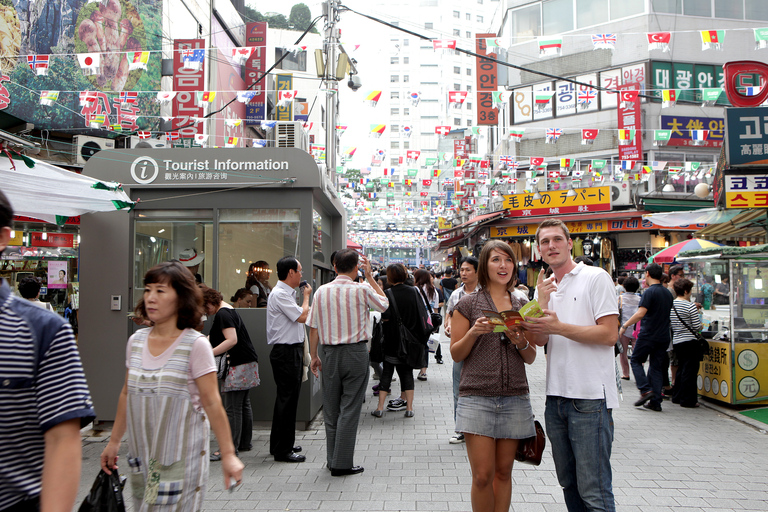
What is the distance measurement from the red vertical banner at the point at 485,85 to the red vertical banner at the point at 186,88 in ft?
26.4

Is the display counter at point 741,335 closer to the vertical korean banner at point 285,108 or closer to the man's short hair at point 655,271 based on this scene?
the man's short hair at point 655,271

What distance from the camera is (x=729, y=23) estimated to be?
71.3 ft

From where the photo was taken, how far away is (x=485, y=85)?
64.2 feet

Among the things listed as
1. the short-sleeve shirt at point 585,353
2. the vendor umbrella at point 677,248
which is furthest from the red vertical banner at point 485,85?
the short-sleeve shirt at point 585,353

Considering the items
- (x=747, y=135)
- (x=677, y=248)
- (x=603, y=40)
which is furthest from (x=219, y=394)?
(x=603, y=40)

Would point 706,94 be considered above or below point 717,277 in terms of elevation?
above

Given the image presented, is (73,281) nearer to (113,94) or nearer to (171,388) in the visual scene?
(113,94)

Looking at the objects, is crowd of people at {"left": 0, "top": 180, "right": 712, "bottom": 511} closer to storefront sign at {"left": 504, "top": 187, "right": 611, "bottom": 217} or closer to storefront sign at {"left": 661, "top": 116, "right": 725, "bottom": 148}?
storefront sign at {"left": 504, "top": 187, "right": 611, "bottom": 217}

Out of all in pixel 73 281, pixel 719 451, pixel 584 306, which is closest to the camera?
pixel 584 306

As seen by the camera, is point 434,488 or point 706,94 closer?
point 434,488

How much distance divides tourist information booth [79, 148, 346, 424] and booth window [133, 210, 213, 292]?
1 cm

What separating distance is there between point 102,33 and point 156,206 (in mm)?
10040

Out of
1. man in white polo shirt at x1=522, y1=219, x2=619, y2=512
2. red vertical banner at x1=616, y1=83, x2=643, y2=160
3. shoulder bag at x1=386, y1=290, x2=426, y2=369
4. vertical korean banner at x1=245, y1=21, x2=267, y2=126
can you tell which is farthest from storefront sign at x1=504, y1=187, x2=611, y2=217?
man in white polo shirt at x1=522, y1=219, x2=619, y2=512

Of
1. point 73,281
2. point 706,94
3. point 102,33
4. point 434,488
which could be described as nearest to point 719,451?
point 434,488
